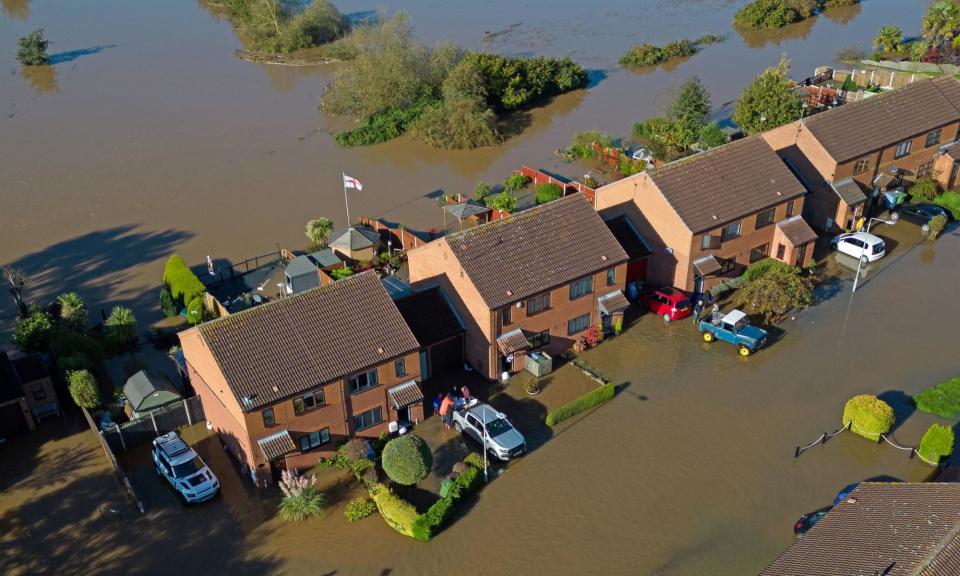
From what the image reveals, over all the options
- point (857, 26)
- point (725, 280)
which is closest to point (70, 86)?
point (725, 280)

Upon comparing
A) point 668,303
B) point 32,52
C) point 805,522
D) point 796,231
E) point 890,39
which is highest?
point 32,52

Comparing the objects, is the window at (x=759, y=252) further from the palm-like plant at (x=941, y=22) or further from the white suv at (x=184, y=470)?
the palm-like plant at (x=941, y=22)

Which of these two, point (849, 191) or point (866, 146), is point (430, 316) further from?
point (866, 146)

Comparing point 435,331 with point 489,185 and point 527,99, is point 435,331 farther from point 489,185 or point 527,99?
point 527,99

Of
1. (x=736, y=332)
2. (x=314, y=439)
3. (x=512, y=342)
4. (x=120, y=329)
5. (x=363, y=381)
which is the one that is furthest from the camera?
(x=120, y=329)

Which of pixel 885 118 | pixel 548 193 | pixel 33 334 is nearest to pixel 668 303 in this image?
pixel 548 193

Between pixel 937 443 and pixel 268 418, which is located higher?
pixel 268 418
